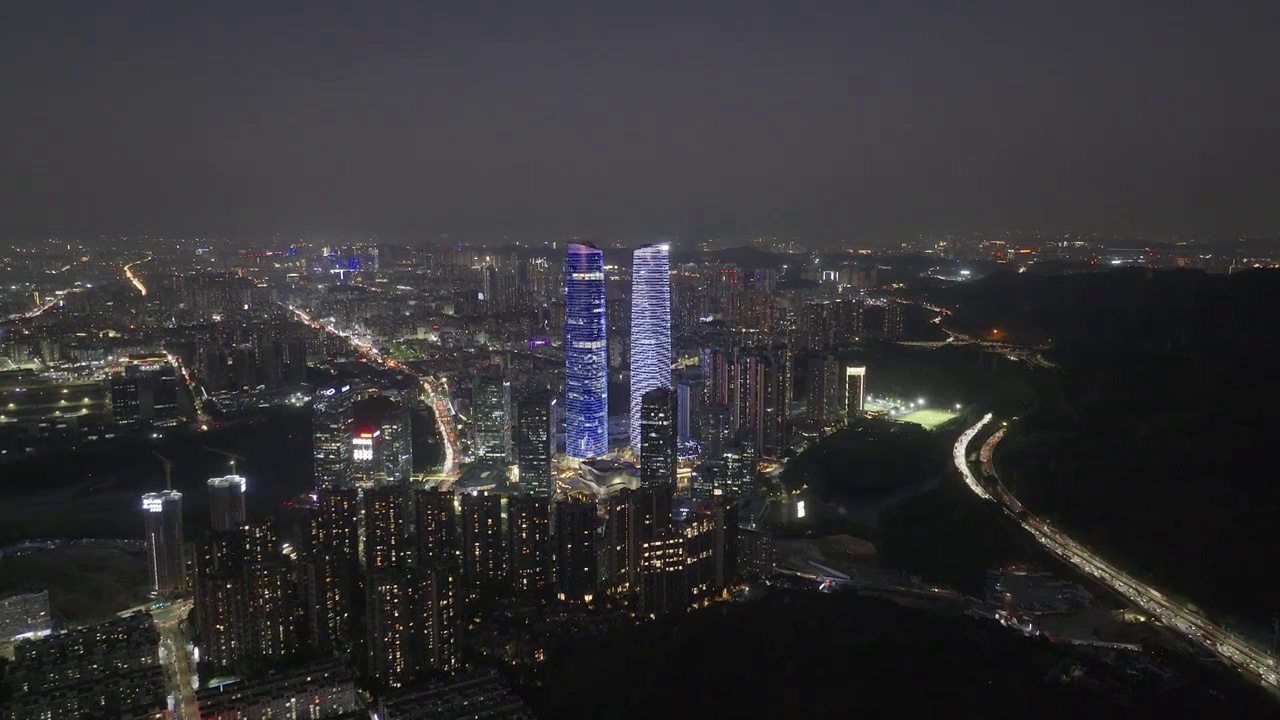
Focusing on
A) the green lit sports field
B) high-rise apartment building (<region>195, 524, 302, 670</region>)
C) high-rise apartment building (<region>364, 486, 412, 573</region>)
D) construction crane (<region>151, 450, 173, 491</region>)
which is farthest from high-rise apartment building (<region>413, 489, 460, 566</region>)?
the green lit sports field

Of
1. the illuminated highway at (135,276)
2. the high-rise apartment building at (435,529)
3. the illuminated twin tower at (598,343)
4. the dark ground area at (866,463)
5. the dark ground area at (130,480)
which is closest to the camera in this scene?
the high-rise apartment building at (435,529)

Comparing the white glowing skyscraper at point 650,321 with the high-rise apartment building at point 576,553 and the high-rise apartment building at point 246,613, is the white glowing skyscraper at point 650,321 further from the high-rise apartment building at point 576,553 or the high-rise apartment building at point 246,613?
the high-rise apartment building at point 246,613

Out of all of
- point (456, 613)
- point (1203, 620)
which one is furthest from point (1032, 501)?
point (456, 613)

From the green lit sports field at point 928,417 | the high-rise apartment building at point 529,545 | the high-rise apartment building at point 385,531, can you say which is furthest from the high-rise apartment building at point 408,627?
the green lit sports field at point 928,417

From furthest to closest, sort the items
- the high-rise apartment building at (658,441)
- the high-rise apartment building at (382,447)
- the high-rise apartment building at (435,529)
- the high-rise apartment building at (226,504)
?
1. the high-rise apartment building at (382,447)
2. the high-rise apartment building at (658,441)
3. the high-rise apartment building at (226,504)
4. the high-rise apartment building at (435,529)

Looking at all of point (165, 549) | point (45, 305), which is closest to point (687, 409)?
point (165, 549)

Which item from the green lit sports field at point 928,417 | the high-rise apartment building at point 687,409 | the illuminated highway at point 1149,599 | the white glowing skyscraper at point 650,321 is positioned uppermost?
the white glowing skyscraper at point 650,321

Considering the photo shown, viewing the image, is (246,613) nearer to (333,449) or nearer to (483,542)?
(483,542)
